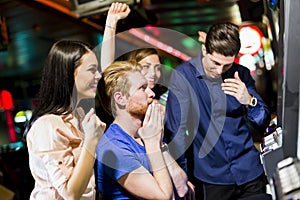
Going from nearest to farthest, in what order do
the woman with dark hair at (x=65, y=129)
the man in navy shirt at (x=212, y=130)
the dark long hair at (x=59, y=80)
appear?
the woman with dark hair at (x=65, y=129) < the dark long hair at (x=59, y=80) < the man in navy shirt at (x=212, y=130)

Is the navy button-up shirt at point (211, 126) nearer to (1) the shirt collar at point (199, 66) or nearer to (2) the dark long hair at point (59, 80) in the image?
(1) the shirt collar at point (199, 66)

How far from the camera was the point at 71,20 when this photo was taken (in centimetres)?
Result: 507

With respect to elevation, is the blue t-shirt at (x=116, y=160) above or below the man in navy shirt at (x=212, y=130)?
above

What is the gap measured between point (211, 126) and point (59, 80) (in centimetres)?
88

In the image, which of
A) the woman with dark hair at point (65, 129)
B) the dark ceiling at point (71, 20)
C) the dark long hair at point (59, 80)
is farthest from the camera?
the dark ceiling at point (71, 20)

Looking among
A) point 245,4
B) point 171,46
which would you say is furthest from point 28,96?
point 245,4

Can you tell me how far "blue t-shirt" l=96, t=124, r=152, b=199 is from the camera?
161cm

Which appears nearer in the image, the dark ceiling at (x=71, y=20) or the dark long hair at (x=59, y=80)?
the dark long hair at (x=59, y=80)

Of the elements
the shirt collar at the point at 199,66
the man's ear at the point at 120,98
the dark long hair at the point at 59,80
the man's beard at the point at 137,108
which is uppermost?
the dark long hair at the point at 59,80

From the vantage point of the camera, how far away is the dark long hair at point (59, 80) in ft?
5.69

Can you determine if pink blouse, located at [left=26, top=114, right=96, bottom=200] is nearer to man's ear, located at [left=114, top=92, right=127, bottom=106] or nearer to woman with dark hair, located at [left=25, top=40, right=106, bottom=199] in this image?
woman with dark hair, located at [left=25, top=40, right=106, bottom=199]

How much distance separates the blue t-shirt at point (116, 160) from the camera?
5.28 feet

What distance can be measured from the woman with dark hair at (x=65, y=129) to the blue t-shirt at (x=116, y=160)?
48mm

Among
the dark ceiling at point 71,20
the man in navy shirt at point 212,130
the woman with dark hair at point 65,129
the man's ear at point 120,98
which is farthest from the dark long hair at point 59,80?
the dark ceiling at point 71,20
